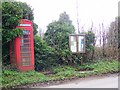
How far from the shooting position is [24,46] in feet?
38.1

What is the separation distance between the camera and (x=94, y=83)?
32.3 feet

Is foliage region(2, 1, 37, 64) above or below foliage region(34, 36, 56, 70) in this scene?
above

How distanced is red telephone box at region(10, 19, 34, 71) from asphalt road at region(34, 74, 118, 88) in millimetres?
2533

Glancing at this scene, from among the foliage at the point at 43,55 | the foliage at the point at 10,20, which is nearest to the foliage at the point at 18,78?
the foliage at the point at 43,55

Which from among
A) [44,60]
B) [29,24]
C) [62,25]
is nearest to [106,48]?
[62,25]

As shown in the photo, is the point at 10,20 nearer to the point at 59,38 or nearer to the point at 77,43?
the point at 59,38

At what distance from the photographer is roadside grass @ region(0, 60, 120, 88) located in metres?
9.85

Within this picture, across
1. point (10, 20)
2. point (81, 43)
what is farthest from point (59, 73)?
point (10, 20)

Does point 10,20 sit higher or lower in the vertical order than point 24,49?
higher

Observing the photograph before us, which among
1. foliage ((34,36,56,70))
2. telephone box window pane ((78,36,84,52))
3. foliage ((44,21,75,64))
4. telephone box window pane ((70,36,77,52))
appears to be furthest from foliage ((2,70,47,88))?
telephone box window pane ((78,36,84,52))

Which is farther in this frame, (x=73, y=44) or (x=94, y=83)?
(x=73, y=44)

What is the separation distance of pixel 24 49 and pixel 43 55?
1.34m

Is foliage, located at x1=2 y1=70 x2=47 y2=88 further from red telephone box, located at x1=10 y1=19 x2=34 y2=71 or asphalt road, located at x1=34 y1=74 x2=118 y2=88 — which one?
asphalt road, located at x1=34 y1=74 x2=118 y2=88

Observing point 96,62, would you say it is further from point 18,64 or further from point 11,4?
point 11,4
